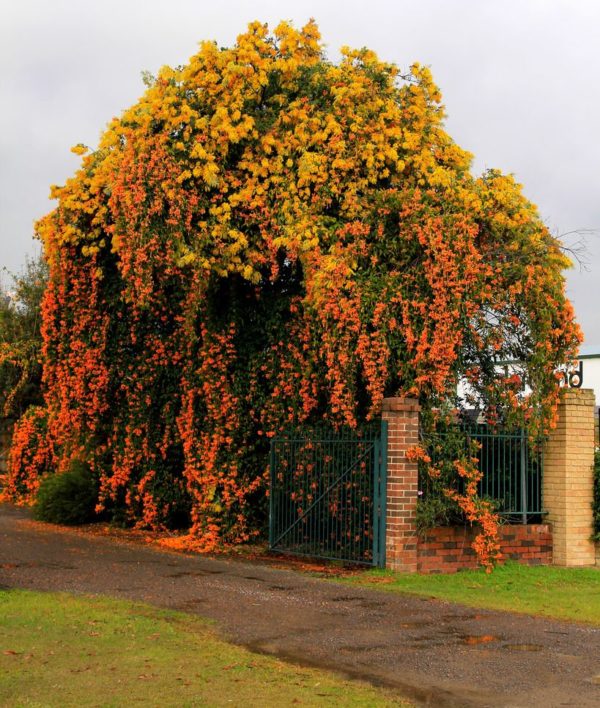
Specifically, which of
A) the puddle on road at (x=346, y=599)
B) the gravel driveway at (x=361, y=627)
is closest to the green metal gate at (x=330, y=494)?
the gravel driveway at (x=361, y=627)

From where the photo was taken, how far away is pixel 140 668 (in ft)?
23.7

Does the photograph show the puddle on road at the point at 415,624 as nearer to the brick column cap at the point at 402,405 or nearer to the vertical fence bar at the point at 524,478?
the brick column cap at the point at 402,405

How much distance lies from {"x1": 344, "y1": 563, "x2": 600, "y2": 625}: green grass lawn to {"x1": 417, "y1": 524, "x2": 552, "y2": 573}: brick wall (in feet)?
0.70

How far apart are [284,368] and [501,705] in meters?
8.94

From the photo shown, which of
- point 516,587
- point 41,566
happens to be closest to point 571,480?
point 516,587

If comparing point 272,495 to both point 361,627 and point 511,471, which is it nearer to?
point 511,471

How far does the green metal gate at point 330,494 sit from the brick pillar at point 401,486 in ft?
0.34

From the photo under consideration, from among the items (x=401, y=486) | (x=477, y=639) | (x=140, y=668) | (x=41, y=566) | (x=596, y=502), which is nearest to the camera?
(x=140, y=668)

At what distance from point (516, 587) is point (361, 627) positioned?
3.82 meters

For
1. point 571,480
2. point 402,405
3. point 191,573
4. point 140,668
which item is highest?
point 402,405

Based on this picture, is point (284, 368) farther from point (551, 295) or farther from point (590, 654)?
point (590, 654)

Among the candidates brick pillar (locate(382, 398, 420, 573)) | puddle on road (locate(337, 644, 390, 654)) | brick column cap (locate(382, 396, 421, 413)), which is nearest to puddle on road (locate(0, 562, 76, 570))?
brick pillar (locate(382, 398, 420, 573))

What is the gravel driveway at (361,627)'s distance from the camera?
7.10 meters

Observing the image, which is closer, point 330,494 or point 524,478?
point 330,494
